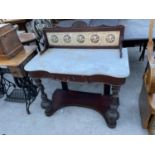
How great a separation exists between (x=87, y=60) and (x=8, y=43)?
0.82 m

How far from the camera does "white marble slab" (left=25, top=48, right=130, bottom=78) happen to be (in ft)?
4.09

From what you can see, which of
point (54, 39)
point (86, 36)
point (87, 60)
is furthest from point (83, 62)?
point (54, 39)

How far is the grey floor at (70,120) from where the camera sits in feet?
5.41

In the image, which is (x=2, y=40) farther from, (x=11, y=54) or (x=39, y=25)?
(x=39, y=25)

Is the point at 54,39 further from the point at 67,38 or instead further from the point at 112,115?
the point at 112,115

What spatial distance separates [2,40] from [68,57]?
644 millimetres

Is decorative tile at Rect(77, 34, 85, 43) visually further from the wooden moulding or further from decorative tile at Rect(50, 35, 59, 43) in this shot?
the wooden moulding

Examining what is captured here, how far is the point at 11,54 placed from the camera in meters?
1.66

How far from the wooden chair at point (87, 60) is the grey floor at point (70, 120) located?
84mm

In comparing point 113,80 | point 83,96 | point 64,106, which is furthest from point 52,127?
point 113,80

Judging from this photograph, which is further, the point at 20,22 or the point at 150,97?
the point at 20,22

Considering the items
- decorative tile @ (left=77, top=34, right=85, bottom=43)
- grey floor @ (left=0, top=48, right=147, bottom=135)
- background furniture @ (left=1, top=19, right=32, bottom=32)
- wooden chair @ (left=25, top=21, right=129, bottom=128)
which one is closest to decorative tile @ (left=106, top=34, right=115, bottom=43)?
wooden chair @ (left=25, top=21, right=129, bottom=128)

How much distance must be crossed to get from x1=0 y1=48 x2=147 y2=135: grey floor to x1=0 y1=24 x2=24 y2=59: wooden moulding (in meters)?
0.69

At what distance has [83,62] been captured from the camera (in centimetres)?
138
